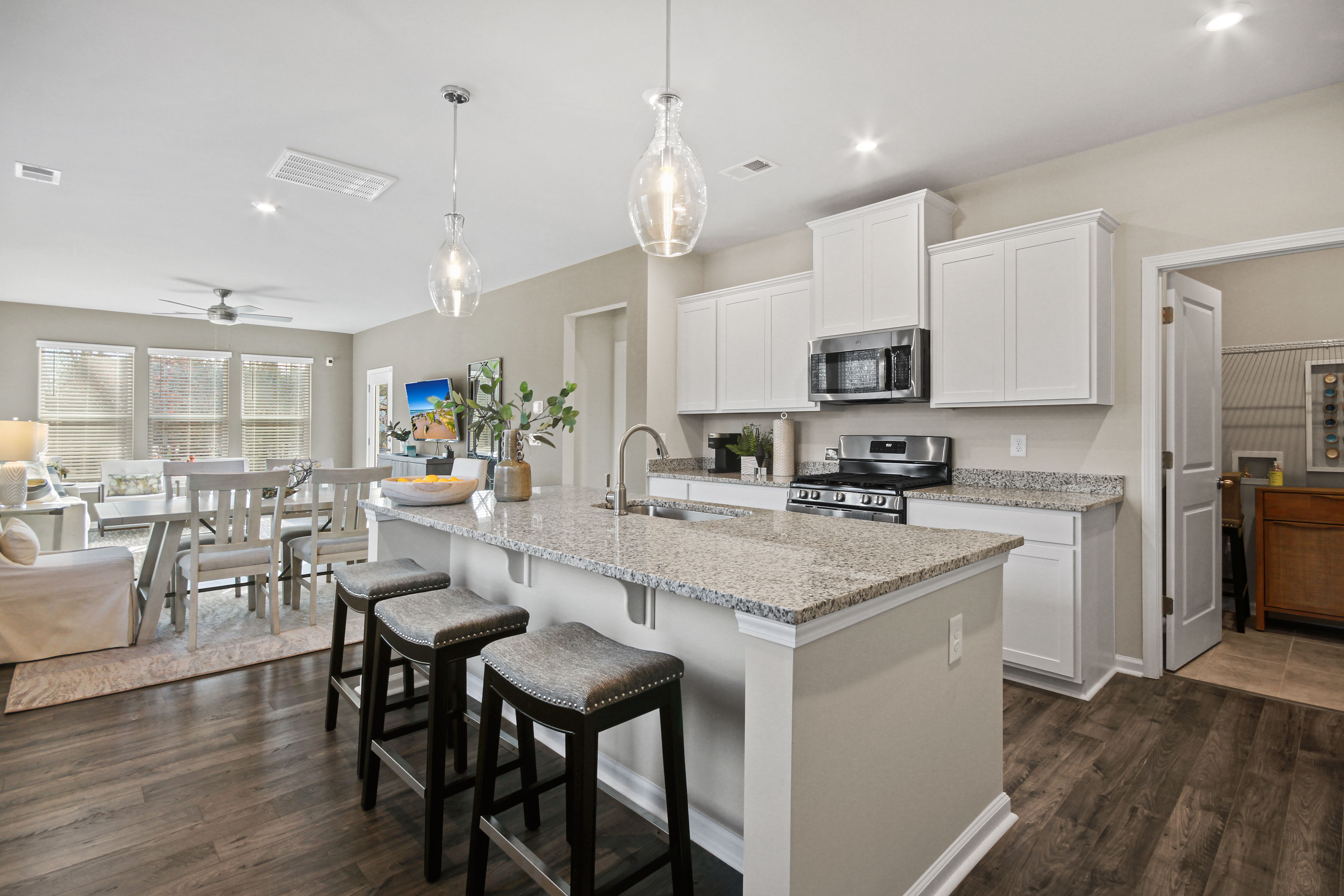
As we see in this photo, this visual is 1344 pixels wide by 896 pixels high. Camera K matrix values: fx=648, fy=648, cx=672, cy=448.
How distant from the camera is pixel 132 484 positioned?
669 centimetres

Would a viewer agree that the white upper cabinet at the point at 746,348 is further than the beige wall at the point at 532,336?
No

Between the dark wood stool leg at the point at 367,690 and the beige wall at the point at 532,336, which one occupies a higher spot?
the beige wall at the point at 532,336

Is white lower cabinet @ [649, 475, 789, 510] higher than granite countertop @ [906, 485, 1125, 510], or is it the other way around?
granite countertop @ [906, 485, 1125, 510]

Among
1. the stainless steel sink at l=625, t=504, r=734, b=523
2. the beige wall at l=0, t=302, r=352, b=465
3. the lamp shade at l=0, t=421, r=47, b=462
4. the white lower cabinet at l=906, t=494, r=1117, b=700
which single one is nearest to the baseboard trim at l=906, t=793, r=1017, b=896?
the white lower cabinet at l=906, t=494, r=1117, b=700

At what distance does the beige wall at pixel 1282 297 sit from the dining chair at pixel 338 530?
17.0ft

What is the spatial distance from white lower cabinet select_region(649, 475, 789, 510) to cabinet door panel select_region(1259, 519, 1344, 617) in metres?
2.88

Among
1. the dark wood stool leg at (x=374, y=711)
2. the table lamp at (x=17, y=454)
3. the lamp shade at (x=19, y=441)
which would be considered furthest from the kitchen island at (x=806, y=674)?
the lamp shade at (x=19, y=441)

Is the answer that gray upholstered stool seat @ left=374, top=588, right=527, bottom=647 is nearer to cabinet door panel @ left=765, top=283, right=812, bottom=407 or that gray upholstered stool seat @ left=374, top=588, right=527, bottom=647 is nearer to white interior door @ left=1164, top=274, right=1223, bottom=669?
Answer: cabinet door panel @ left=765, top=283, right=812, bottom=407

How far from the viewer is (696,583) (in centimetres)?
127

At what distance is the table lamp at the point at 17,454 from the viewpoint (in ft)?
15.3

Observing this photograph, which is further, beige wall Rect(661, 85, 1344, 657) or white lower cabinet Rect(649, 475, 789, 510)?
white lower cabinet Rect(649, 475, 789, 510)

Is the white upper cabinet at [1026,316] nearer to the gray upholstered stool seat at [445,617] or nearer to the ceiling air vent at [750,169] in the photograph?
the ceiling air vent at [750,169]

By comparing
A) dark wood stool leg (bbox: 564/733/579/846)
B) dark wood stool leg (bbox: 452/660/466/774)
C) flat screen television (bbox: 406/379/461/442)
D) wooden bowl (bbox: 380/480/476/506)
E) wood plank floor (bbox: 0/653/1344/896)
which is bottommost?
wood plank floor (bbox: 0/653/1344/896)

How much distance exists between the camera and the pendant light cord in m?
2.87
